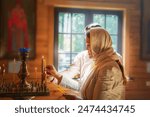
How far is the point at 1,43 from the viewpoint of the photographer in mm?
1858

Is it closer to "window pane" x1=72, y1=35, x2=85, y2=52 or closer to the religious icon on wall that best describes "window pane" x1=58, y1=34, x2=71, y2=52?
"window pane" x1=72, y1=35, x2=85, y2=52

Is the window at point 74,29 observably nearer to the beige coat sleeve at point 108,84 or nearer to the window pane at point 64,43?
the window pane at point 64,43

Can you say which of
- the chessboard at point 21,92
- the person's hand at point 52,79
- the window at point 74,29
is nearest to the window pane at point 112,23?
the window at point 74,29

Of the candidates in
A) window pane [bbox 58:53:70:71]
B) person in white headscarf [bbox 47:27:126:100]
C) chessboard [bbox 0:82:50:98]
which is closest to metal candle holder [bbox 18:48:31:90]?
chessboard [bbox 0:82:50:98]

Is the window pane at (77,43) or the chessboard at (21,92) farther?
the window pane at (77,43)

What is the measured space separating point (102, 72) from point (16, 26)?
3.29 ft

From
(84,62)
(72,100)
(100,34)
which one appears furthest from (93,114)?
(84,62)

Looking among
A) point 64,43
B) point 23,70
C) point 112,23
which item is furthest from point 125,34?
point 23,70

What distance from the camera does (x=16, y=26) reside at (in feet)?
6.23

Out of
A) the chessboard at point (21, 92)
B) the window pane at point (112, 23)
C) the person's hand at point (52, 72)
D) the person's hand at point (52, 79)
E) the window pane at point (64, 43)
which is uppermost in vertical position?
the window pane at point (112, 23)

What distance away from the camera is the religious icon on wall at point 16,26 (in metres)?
1.85

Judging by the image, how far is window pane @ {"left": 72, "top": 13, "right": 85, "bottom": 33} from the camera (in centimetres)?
203

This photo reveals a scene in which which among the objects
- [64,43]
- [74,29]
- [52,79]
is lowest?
[52,79]

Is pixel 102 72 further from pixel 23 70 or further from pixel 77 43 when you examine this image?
pixel 77 43
